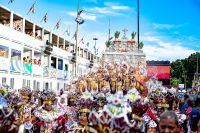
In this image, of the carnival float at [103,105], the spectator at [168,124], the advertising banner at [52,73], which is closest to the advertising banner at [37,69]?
the advertising banner at [52,73]

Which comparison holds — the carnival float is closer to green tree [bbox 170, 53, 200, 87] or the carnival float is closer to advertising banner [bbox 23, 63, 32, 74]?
advertising banner [bbox 23, 63, 32, 74]

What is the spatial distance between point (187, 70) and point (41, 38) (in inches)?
2160

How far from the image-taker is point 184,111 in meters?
11.9

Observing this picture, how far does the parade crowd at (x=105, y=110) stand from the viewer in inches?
157

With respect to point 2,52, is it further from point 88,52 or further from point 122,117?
point 88,52

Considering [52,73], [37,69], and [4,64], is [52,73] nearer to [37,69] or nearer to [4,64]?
[37,69]

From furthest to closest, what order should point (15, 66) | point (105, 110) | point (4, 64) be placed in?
1. point (15, 66)
2. point (4, 64)
3. point (105, 110)

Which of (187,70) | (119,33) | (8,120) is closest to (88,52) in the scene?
(187,70)

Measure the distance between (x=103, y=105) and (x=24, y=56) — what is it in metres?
30.8

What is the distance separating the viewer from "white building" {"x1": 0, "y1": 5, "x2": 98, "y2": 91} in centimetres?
3225

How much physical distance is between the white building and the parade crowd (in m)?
10.2

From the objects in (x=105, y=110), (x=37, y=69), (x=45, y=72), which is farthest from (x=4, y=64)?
(x=105, y=110)

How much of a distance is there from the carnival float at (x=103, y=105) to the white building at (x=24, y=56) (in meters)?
7.78

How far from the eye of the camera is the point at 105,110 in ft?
12.9
